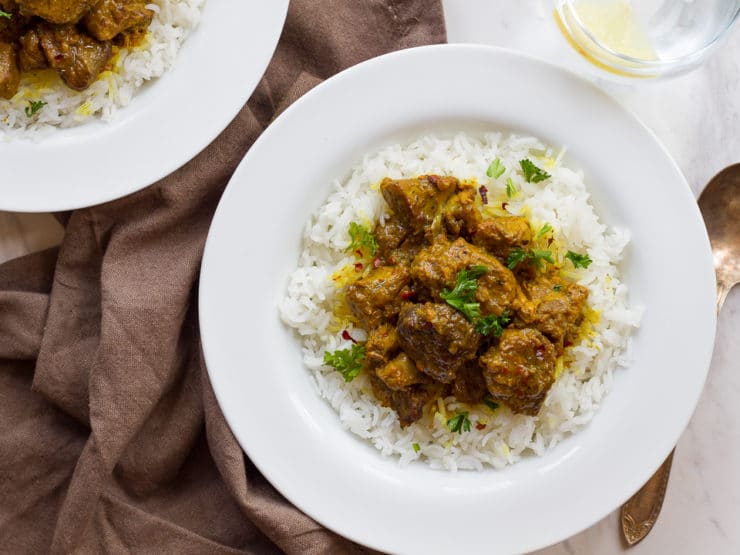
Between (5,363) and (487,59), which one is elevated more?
(487,59)

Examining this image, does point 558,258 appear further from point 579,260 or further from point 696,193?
point 696,193

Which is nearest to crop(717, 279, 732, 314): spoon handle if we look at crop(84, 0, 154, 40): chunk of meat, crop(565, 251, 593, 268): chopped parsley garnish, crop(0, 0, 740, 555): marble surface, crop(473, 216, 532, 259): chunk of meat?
crop(0, 0, 740, 555): marble surface

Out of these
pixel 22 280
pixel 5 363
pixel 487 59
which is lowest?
pixel 5 363

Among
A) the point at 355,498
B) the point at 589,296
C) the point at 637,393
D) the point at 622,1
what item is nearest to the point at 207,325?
the point at 355,498

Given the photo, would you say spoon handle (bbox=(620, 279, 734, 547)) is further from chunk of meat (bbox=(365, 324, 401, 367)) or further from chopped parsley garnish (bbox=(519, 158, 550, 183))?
chunk of meat (bbox=(365, 324, 401, 367))

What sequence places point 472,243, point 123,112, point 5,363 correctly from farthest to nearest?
point 5,363
point 123,112
point 472,243

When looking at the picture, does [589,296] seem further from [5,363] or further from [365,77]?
[5,363]

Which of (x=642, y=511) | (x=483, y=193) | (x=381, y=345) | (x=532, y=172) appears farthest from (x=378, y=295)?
(x=642, y=511)
